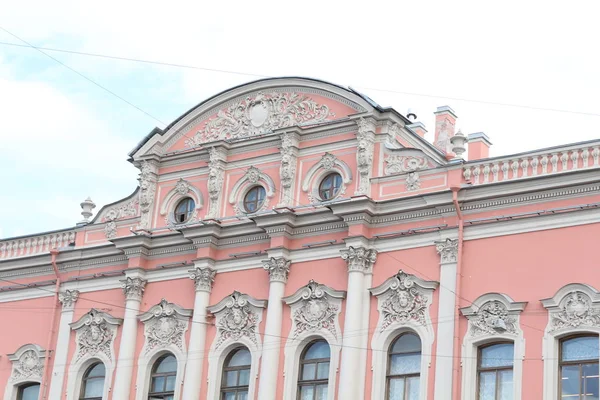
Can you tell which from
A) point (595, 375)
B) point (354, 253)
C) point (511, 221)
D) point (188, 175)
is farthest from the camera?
point (188, 175)

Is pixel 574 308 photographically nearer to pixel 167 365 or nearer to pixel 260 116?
pixel 260 116

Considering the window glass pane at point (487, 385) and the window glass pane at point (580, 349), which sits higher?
the window glass pane at point (580, 349)

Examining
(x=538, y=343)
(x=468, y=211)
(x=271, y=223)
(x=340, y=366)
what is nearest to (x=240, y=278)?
(x=271, y=223)

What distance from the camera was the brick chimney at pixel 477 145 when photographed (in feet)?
86.3

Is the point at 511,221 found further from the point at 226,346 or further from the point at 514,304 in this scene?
the point at 226,346

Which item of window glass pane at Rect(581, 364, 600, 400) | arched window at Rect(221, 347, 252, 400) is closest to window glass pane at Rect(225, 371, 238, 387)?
arched window at Rect(221, 347, 252, 400)

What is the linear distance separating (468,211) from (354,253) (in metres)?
2.65

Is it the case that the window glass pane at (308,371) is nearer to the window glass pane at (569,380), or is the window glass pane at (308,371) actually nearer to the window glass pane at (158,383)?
the window glass pane at (158,383)

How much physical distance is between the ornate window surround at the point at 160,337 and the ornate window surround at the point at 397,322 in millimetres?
4925

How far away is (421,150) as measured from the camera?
26266mm

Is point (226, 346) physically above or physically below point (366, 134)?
below

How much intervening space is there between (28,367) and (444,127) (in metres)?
11.9

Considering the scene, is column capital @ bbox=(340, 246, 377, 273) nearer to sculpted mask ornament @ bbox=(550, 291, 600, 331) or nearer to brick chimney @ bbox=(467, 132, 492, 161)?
brick chimney @ bbox=(467, 132, 492, 161)

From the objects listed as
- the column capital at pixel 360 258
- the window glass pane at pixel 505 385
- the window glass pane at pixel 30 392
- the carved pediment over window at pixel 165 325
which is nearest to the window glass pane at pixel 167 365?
the carved pediment over window at pixel 165 325
